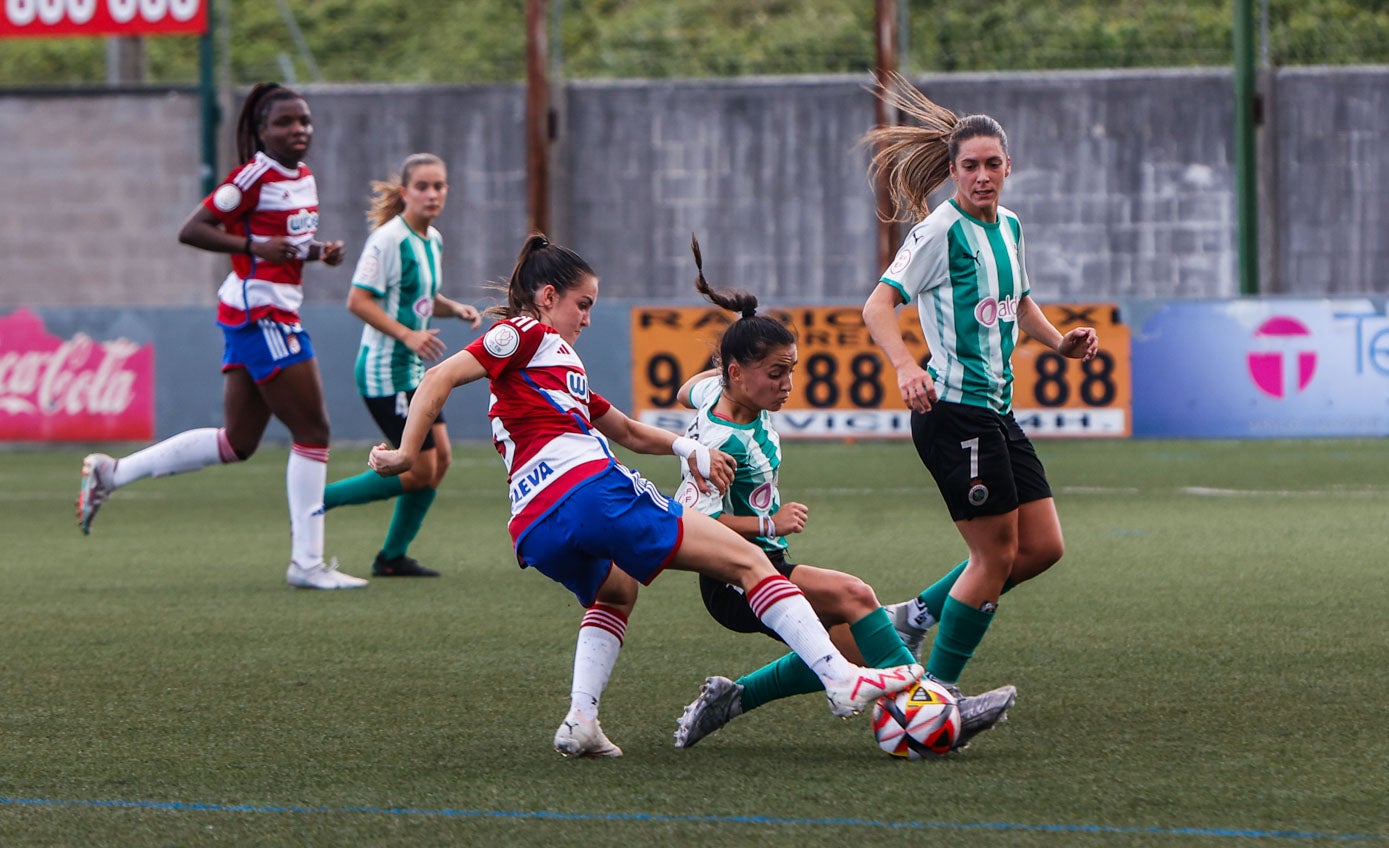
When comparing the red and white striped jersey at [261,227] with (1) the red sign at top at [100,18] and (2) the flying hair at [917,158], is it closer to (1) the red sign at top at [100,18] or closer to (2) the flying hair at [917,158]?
(2) the flying hair at [917,158]

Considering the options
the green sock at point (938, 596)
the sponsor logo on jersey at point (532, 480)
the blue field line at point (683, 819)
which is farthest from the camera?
the green sock at point (938, 596)

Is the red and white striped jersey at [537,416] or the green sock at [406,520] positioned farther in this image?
the green sock at [406,520]

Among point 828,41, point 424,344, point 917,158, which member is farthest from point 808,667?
point 828,41

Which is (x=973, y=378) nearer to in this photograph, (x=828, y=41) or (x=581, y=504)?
(x=581, y=504)

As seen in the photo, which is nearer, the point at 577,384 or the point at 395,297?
the point at 577,384

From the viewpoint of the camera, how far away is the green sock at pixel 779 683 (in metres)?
4.75

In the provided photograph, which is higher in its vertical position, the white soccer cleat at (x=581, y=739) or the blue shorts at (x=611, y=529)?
the blue shorts at (x=611, y=529)

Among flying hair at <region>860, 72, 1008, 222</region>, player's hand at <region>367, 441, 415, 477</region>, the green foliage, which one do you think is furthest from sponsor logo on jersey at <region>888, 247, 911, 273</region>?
the green foliage

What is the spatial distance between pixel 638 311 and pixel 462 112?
6.81 metres

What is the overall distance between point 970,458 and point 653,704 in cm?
113

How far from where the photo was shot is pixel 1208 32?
2070 centimetres

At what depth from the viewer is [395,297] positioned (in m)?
8.34

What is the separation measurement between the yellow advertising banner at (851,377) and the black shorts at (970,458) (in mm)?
9086

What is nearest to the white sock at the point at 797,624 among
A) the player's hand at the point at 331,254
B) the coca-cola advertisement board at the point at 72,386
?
the player's hand at the point at 331,254
